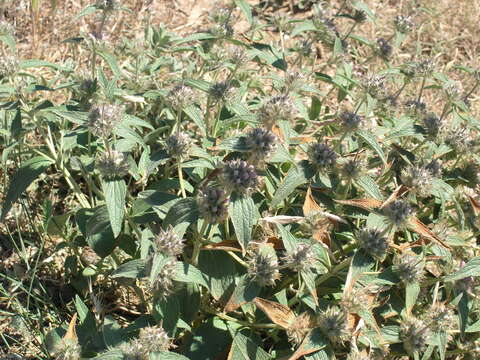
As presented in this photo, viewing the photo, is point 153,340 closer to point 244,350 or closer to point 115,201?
point 244,350

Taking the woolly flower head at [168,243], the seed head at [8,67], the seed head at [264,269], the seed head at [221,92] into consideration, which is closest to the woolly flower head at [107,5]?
the seed head at [8,67]

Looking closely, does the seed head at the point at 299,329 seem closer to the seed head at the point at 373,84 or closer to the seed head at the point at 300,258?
the seed head at the point at 300,258

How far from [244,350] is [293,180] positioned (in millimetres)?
900

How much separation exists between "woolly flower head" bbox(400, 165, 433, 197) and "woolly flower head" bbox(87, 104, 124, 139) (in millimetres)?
1680

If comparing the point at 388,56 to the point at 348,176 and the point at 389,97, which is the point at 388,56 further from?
the point at 348,176

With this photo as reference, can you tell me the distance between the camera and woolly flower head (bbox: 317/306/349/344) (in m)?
2.77

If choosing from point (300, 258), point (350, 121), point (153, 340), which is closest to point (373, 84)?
point (350, 121)

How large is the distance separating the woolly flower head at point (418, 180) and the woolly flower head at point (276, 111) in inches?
31.8

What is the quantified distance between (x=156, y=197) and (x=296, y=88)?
126 cm

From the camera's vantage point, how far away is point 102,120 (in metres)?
2.84

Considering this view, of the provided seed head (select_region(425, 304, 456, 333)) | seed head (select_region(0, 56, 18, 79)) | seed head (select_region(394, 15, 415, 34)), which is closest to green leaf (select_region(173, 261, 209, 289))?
seed head (select_region(425, 304, 456, 333))

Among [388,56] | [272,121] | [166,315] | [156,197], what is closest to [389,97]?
[388,56]

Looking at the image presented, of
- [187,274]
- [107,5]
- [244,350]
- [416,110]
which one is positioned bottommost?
[244,350]

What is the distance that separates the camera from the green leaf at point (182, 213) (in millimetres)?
2701
